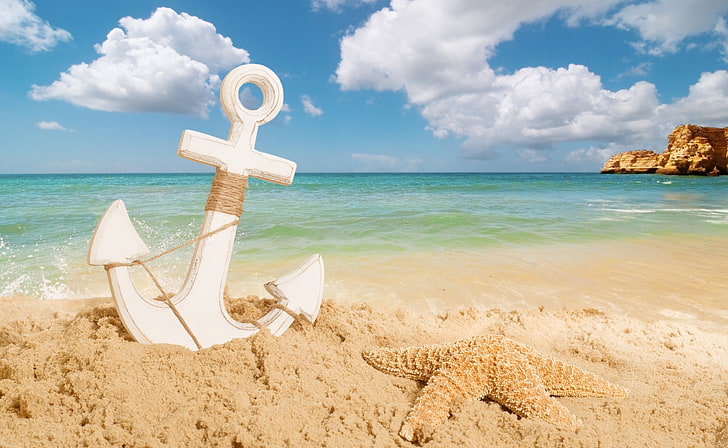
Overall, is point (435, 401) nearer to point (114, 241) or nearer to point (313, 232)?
point (114, 241)

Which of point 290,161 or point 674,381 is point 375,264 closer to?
point 290,161

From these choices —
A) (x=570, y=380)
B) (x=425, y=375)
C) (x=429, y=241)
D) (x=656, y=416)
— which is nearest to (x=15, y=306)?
(x=425, y=375)

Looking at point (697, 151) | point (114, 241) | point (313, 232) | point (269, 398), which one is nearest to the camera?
point (269, 398)

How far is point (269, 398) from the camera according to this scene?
1669mm

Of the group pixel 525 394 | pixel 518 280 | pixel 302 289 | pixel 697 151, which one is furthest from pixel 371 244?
pixel 697 151

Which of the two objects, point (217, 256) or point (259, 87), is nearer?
point (217, 256)

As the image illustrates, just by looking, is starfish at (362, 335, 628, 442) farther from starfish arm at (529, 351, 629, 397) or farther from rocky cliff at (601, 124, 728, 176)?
rocky cliff at (601, 124, 728, 176)

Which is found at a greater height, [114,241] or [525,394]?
[114,241]

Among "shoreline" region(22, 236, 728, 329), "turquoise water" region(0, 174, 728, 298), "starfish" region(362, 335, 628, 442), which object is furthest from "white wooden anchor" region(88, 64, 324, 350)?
"turquoise water" region(0, 174, 728, 298)

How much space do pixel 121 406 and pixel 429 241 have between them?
19.8 feet

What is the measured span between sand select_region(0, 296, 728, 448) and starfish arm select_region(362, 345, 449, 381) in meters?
0.05

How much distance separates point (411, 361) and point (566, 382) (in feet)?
2.83

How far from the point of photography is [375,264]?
17.7 ft

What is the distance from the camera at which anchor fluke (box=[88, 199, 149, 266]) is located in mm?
1724
